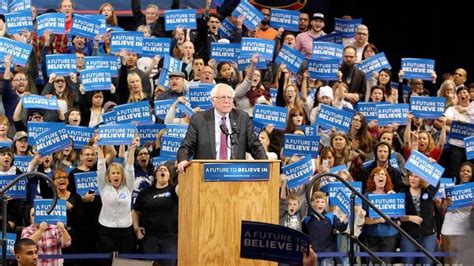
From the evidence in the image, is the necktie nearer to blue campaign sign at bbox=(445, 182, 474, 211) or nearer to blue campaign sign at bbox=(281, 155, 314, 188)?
blue campaign sign at bbox=(281, 155, 314, 188)

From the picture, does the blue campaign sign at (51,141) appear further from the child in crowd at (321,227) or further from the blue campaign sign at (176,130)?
the child in crowd at (321,227)

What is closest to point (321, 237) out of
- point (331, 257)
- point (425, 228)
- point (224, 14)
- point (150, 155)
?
point (331, 257)

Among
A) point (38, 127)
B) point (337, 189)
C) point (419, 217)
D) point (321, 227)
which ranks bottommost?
point (321, 227)

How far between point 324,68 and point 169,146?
275cm

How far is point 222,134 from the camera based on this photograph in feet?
37.2

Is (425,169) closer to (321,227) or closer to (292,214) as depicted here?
(321,227)

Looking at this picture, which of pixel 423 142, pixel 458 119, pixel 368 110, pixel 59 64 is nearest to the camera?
pixel 59 64

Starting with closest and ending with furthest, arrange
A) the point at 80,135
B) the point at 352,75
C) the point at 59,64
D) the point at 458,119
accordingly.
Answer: the point at 80,135 → the point at 59,64 → the point at 458,119 → the point at 352,75

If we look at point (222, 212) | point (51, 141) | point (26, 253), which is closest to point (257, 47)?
point (51, 141)

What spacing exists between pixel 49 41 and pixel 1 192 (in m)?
4.79

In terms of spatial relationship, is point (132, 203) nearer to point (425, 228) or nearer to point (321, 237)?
point (321, 237)

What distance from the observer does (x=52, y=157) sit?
14.2 metres

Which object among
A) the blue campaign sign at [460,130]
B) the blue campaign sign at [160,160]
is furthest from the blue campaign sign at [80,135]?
the blue campaign sign at [460,130]

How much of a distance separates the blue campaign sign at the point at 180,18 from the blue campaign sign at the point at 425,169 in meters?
3.61
